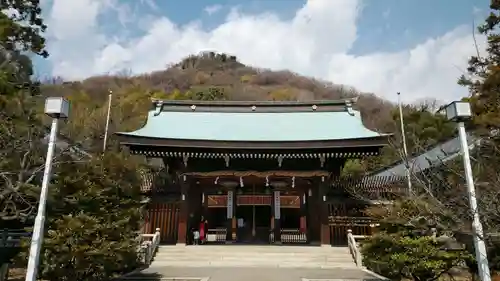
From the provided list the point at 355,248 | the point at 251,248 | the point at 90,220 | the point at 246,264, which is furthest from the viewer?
the point at 251,248

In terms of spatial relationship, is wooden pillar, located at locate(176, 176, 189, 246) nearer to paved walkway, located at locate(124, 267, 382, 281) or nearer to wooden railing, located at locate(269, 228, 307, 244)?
paved walkway, located at locate(124, 267, 382, 281)

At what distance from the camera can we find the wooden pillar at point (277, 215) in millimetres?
17630

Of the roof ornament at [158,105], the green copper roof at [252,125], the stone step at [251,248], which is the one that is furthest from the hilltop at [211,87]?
the stone step at [251,248]

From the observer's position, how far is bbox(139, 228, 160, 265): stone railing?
1397 centimetres

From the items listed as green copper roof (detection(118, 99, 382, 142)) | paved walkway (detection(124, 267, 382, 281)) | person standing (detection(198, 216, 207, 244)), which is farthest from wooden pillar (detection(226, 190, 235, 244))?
paved walkway (detection(124, 267, 382, 281))

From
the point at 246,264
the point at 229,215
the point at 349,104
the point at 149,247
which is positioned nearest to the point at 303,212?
the point at 229,215

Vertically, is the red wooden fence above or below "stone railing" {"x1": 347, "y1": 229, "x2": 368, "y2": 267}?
above

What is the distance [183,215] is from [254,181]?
12.4 feet

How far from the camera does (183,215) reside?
17.0 m

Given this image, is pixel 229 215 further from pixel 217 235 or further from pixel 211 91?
pixel 211 91

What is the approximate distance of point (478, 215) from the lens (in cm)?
657

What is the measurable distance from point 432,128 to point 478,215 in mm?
36469

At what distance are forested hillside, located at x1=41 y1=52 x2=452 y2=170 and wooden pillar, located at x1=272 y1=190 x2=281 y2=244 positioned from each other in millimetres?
18082

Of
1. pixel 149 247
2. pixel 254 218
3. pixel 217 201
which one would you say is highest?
pixel 217 201
